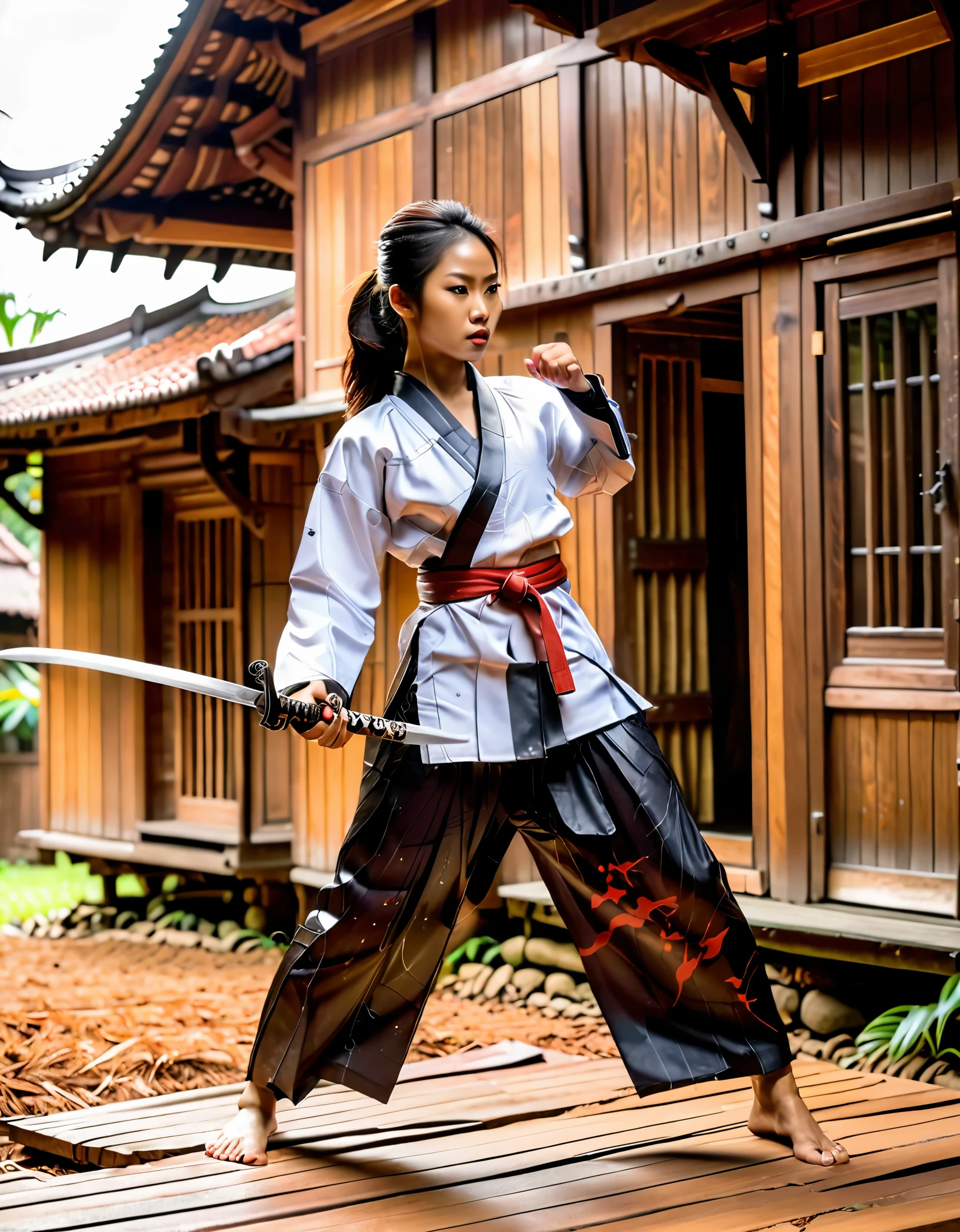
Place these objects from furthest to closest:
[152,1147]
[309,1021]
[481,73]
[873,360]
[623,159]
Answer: [481,73], [623,159], [873,360], [152,1147], [309,1021]

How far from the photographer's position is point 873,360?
4.79 meters

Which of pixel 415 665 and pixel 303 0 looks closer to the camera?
pixel 415 665

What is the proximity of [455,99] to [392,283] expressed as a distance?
397 cm

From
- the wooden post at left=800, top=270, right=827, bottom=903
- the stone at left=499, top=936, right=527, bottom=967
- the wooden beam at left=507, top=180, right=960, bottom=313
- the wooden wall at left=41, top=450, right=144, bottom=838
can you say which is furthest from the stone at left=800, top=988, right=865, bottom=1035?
the wooden wall at left=41, top=450, right=144, bottom=838

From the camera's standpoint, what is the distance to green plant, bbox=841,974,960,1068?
4.16 m

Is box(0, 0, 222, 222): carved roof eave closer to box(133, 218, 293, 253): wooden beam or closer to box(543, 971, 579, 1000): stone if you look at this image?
box(133, 218, 293, 253): wooden beam

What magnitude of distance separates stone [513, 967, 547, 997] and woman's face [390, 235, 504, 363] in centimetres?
382

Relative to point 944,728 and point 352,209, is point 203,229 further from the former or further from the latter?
point 944,728

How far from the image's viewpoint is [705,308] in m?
5.45

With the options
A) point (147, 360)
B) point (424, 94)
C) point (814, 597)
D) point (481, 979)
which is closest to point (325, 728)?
point (814, 597)

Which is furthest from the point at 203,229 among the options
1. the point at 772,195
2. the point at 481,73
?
the point at 772,195

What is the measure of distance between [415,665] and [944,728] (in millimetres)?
2385

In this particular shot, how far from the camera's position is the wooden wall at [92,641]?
9.02 m

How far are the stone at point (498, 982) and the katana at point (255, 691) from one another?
377 cm
